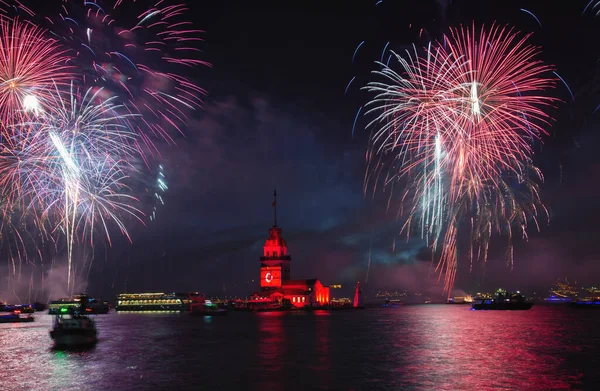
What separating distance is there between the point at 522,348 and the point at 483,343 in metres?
5.19

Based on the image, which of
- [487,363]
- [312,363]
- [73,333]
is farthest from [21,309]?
[487,363]

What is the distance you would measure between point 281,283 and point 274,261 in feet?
22.5

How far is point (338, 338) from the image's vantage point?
62062 mm

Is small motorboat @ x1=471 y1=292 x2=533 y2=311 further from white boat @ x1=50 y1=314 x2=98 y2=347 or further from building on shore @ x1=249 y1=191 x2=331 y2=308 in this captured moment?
white boat @ x1=50 y1=314 x2=98 y2=347

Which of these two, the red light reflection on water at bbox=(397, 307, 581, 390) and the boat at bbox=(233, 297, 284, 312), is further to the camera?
the boat at bbox=(233, 297, 284, 312)

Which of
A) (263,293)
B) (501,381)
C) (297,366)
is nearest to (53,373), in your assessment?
(297,366)

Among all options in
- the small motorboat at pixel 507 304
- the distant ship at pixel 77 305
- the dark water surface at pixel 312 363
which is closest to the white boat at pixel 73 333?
the dark water surface at pixel 312 363

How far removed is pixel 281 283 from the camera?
167m

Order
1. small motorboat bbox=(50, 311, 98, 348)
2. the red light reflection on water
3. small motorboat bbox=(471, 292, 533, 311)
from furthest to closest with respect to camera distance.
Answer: small motorboat bbox=(471, 292, 533, 311), small motorboat bbox=(50, 311, 98, 348), the red light reflection on water

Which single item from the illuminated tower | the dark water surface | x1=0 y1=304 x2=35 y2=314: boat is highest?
the illuminated tower

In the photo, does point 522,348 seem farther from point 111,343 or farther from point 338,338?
point 111,343

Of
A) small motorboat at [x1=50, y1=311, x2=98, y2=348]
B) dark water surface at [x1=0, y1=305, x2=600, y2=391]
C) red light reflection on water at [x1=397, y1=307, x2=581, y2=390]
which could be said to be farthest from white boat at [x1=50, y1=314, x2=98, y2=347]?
red light reflection on water at [x1=397, y1=307, x2=581, y2=390]

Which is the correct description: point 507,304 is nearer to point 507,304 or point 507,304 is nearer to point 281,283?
point 507,304

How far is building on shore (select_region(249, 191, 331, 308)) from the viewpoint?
162375 mm
